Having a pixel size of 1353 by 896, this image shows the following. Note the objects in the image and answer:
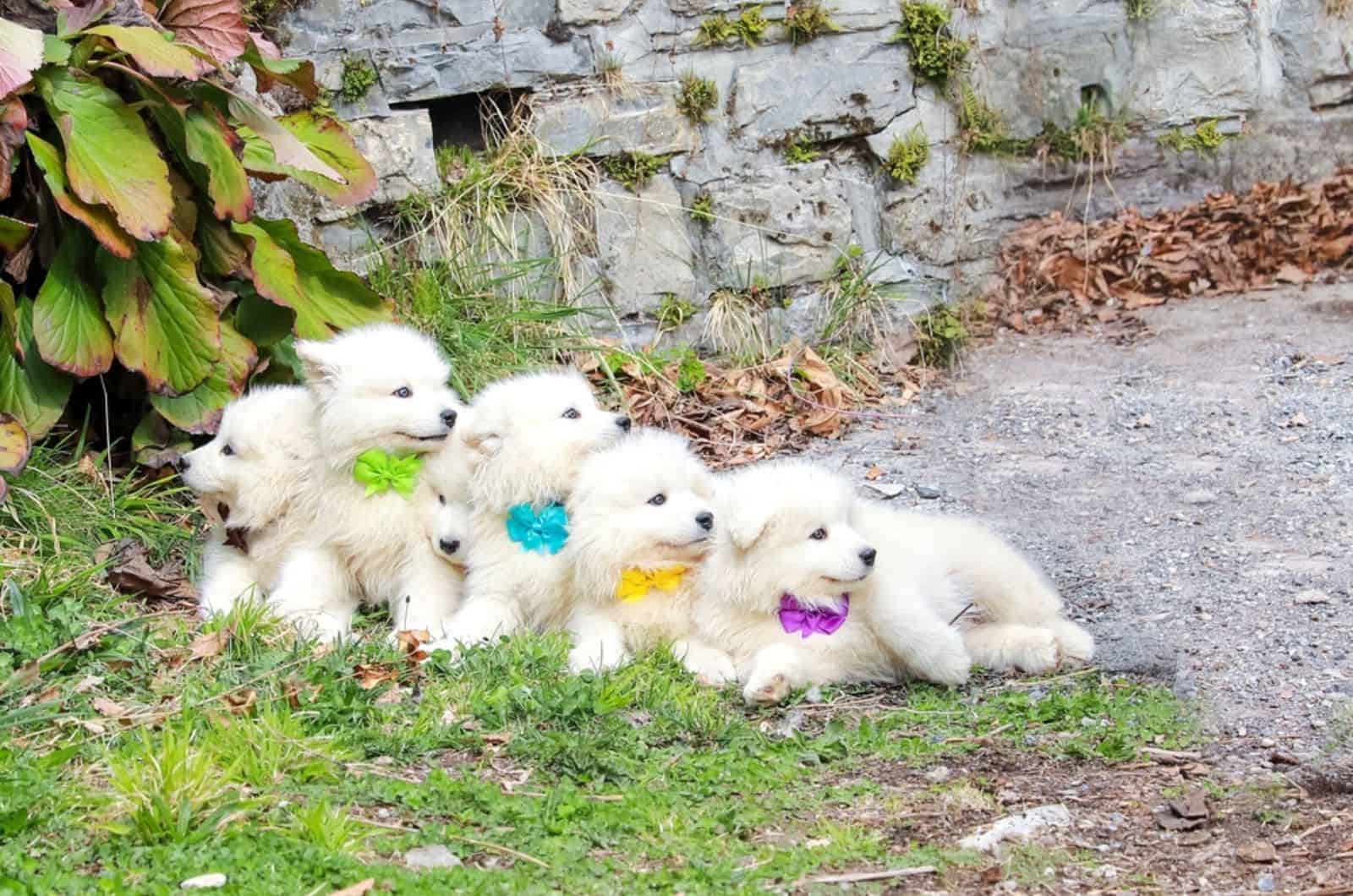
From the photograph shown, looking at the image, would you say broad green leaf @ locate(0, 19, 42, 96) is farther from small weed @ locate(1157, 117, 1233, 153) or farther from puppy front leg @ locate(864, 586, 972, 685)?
small weed @ locate(1157, 117, 1233, 153)

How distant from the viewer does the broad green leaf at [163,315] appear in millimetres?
5859

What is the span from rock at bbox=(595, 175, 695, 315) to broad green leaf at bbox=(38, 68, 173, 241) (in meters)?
2.96

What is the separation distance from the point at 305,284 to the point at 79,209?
1059 mm

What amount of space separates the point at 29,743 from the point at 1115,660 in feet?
10.5

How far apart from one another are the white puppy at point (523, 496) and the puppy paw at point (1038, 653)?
4.88ft

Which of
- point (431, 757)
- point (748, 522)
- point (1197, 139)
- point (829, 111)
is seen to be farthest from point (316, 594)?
point (1197, 139)

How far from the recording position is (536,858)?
3586mm

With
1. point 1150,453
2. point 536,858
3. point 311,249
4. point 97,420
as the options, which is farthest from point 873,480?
point 536,858

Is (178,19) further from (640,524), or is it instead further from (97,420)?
(640,524)

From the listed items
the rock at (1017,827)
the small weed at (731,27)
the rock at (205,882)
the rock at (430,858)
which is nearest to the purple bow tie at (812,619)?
the rock at (1017,827)

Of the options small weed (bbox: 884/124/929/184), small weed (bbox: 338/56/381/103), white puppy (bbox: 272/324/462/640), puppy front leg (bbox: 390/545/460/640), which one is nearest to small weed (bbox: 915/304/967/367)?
small weed (bbox: 884/124/929/184)

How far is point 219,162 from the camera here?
5988mm

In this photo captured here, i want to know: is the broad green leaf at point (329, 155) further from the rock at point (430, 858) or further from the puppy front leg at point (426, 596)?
the rock at point (430, 858)

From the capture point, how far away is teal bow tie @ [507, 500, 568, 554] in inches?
204
